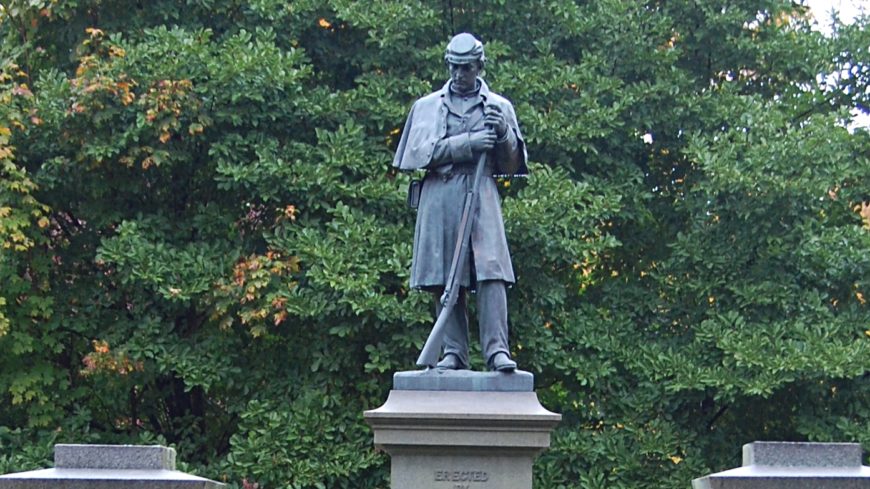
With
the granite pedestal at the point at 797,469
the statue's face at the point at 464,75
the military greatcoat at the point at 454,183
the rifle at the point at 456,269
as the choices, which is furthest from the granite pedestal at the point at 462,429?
the statue's face at the point at 464,75

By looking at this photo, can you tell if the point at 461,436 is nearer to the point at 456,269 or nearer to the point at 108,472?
the point at 456,269

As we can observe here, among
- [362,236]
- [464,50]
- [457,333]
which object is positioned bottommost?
[457,333]

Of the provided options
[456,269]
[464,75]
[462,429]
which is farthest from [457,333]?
[464,75]

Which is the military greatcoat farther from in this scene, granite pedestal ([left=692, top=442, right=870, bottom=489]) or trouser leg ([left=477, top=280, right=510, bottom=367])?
granite pedestal ([left=692, top=442, right=870, bottom=489])

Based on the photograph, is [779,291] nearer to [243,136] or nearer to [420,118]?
→ [243,136]

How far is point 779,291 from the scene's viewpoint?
15516 millimetres

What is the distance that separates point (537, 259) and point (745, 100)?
2.97 m

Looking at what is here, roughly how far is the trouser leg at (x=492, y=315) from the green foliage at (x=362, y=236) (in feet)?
16.0

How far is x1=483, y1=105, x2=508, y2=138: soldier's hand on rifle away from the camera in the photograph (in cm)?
960

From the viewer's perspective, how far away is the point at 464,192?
975cm

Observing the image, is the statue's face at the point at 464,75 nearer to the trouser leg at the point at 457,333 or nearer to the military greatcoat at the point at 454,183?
the military greatcoat at the point at 454,183

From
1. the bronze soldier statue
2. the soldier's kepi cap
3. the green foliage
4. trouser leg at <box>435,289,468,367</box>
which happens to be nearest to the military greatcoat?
the bronze soldier statue

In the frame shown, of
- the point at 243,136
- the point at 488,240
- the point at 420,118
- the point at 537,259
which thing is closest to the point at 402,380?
the point at 488,240

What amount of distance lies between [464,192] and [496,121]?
505mm
